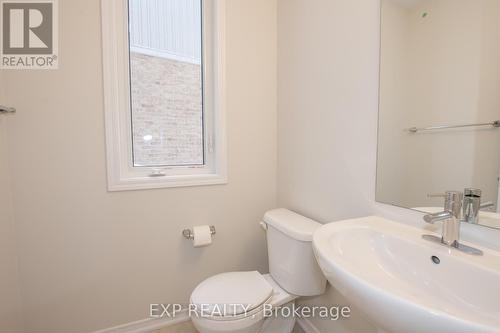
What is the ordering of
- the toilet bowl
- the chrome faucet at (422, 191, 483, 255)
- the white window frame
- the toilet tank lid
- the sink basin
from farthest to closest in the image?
the white window frame < the toilet tank lid < the toilet bowl < the chrome faucet at (422, 191, 483, 255) < the sink basin

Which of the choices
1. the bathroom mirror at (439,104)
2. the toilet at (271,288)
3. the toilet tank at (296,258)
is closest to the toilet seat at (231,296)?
the toilet at (271,288)

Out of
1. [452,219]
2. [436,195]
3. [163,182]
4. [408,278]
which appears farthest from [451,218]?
[163,182]

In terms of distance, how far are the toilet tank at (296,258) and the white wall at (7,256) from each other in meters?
1.32

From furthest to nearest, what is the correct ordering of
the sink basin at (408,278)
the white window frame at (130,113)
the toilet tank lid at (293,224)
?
the white window frame at (130,113), the toilet tank lid at (293,224), the sink basin at (408,278)

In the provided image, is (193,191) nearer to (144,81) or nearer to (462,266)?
(144,81)

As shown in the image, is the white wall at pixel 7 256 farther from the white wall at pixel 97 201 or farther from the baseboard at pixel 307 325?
the baseboard at pixel 307 325

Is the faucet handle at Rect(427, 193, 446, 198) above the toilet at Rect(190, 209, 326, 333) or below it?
above

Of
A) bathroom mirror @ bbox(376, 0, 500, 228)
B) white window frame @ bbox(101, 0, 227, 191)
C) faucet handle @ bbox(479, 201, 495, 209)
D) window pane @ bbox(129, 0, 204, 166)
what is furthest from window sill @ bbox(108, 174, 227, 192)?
faucet handle @ bbox(479, 201, 495, 209)

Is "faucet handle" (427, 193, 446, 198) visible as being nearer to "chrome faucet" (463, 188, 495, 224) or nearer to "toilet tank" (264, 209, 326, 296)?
"chrome faucet" (463, 188, 495, 224)

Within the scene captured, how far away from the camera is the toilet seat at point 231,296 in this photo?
1.01 m

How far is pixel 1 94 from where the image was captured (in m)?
1.12

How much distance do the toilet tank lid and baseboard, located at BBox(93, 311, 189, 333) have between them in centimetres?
88

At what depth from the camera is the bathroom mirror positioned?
28.3 inches

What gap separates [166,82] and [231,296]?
1286 mm
